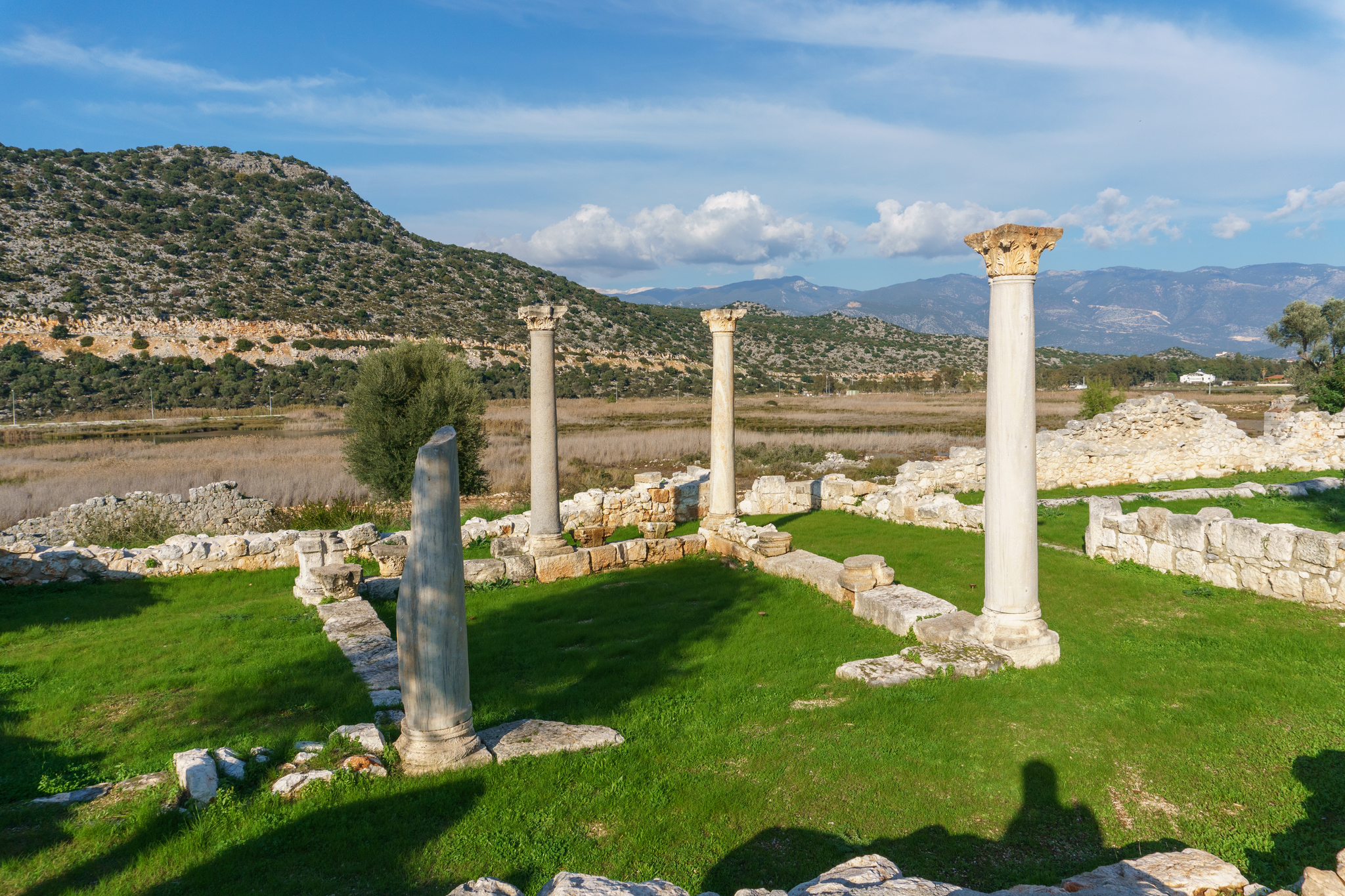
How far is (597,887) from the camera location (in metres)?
3.49

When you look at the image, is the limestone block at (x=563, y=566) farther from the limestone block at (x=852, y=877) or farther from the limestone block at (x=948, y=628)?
the limestone block at (x=852, y=877)

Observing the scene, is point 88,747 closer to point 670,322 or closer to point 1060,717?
point 1060,717

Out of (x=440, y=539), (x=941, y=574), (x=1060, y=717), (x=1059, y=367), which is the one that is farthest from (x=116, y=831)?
(x=1059, y=367)

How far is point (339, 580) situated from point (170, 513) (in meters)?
8.13

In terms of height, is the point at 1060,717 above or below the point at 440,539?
below

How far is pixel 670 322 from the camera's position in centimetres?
8275

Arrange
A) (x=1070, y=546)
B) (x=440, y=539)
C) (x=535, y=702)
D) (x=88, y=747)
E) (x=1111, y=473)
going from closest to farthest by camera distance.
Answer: (x=440, y=539) < (x=88, y=747) < (x=535, y=702) < (x=1070, y=546) < (x=1111, y=473)

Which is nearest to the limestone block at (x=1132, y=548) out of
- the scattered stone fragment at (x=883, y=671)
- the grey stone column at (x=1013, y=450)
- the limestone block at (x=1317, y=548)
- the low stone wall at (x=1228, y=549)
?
the low stone wall at (x=1228, y=549)

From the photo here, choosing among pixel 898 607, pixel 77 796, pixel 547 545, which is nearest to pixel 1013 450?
pixel 898 607

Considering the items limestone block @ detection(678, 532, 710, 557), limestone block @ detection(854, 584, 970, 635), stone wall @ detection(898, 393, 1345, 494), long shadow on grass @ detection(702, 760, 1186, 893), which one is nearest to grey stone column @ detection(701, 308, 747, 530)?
limestone block @ detection(678, 532, 710, 557)

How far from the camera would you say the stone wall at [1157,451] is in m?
19.8

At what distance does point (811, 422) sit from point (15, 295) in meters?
46.9

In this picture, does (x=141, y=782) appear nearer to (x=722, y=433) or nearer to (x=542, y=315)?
(x=542, y=315)

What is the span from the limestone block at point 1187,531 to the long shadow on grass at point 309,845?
978cm
